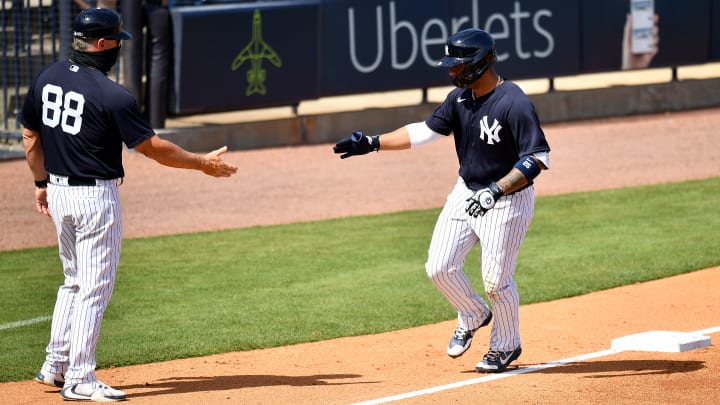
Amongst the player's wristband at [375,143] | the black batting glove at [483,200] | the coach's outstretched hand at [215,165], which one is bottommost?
the black batting glove at [483,200]

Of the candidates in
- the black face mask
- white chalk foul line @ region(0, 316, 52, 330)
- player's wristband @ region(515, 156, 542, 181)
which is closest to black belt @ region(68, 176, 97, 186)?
the black face mask

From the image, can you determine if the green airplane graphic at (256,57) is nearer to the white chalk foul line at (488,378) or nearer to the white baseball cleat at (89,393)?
the white chalk foul line at (488,378)

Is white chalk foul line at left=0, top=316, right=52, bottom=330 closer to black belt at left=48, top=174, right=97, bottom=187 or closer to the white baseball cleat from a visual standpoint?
the white baseball cleat

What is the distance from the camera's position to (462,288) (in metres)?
7.14

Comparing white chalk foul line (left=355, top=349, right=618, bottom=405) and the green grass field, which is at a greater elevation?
white chalk foul line (left=355, top=349, right=618, bottom=405)

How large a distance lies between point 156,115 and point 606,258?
23.8 feet

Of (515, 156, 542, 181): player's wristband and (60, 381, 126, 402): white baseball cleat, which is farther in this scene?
(515, 156, 542, 181): player's wristband

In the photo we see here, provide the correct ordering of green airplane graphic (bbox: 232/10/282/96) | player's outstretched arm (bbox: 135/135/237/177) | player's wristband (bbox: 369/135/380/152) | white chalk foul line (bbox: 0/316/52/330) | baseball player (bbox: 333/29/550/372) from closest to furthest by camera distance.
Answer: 1. player's outstretched arm (bbox: 135/135/237/177)
2. baseball player (bbox: 333/29/550/372)
3. player's wristband (bbox: 369/135/380/152)
4. white chalk foul line (bbox: 0/316/52/330)
5. green airplane graphic (bbox: 232/10/282/96)

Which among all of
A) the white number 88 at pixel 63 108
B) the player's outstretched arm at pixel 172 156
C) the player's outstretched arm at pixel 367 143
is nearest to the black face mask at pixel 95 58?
the white number 88 at pixel 63 108

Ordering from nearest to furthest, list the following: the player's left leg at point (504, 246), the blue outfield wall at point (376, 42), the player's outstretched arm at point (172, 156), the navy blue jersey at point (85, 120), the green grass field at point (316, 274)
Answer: the navy blue jersey at point (85, 120) < the player's outstretched arm at point (172, 156) < the player's left leg at point (504, 246) < the green grass field at point (316, 274) < the blue outfield wall at point (376, 42)

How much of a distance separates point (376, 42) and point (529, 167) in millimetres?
11151

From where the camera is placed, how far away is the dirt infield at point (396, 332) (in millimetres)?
6793

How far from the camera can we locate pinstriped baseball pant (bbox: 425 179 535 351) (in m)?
6.98

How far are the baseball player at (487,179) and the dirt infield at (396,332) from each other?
424mm
